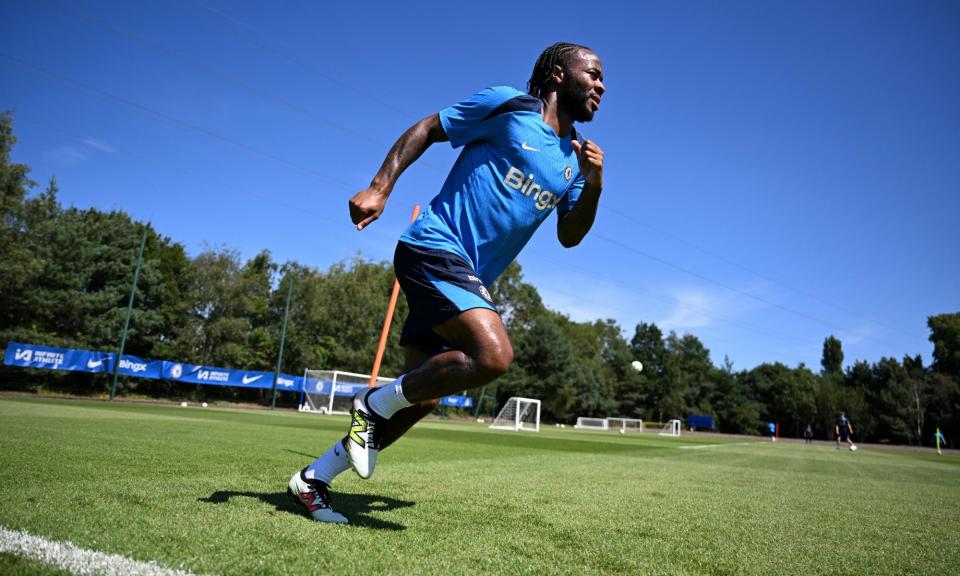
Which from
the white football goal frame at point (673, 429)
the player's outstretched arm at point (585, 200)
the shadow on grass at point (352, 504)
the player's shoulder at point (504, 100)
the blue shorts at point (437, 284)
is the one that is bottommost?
the white football goal frame at point (673, 429)

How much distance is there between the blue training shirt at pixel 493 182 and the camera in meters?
2.68

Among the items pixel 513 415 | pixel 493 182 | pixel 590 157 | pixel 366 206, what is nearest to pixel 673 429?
pixel 513 415

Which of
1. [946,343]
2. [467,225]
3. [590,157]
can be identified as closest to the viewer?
[467,225]

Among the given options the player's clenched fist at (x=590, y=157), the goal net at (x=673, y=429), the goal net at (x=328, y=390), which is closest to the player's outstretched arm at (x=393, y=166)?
the player's clenched fist at (x=590, y=157)

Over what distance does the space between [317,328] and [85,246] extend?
1812cm

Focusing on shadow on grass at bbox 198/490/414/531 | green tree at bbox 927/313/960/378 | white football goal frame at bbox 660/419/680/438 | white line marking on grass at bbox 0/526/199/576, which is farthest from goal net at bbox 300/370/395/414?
green tree at bbox 927/313/960/378

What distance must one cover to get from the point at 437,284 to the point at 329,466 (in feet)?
3.60

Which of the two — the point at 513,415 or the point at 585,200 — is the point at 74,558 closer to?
the point at 585,200

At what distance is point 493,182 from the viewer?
2.72 metres

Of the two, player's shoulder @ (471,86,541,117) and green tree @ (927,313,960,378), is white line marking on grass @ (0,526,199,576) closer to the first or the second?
player's shoulder @ (471,86,541,117)

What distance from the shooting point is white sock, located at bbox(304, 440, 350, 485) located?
275 cm

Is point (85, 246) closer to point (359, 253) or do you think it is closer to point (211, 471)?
point (359, 253)

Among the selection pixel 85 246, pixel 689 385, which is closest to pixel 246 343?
pixel 85 246

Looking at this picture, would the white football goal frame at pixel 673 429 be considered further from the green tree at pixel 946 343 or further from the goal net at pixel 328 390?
the green tree at pixel 946 343
